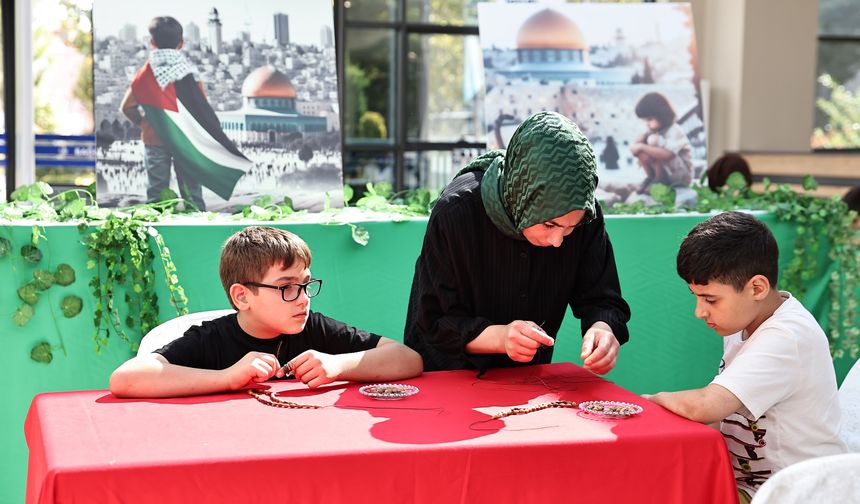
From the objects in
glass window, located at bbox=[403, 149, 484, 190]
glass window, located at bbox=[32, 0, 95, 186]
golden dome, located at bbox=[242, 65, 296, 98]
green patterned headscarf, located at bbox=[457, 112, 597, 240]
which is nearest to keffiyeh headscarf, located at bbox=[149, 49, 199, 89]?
golden dome, located at bbox=[242, 65, 296, 98]

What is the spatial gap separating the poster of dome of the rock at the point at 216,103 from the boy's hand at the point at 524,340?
160 cm

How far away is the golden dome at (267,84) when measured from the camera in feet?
11.6

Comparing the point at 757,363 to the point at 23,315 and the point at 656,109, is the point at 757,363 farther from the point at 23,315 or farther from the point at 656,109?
the point at 656,109

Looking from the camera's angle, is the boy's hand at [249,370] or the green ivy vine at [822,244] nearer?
the boy's hand at [249,370]

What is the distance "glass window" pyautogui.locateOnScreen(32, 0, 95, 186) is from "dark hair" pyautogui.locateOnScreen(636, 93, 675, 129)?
441 centimetres

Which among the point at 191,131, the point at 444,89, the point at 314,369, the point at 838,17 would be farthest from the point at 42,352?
the point at 838,17

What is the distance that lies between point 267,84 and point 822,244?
83.0 inches

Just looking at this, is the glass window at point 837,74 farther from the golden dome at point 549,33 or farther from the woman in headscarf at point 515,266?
the woman in headscarf at point 515,266

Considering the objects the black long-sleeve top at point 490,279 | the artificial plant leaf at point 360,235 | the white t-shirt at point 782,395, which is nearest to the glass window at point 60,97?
the artificial plant leaf at point 360,235

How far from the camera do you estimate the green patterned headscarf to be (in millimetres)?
1854

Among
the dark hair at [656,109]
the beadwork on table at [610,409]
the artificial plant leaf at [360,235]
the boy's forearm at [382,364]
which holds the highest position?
the dark hair at [656,109]

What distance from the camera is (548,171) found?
186 centimetres

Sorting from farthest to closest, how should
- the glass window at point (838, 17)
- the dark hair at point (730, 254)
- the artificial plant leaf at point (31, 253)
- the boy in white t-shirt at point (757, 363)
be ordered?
the glass window at point (838, 17), the artificial plant leaf at point (31, 253), the dark hair at point (730, 254), the boy in white t-shirt at point (757, 363)

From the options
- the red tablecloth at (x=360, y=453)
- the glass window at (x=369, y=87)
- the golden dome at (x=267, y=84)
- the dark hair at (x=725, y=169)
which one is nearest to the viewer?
the red tablecloth at (x=360, y=453)
